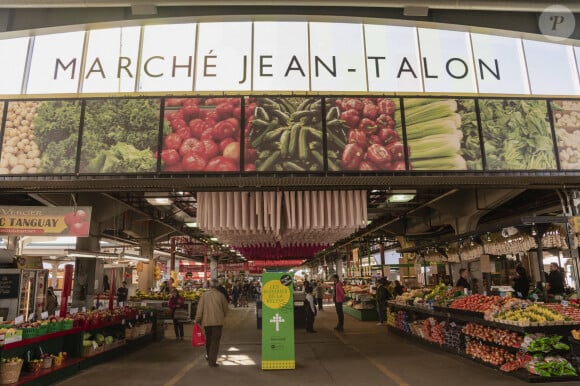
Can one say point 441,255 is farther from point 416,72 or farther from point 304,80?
point 304,80

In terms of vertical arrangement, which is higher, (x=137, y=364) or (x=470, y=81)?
(x=470, y=81)

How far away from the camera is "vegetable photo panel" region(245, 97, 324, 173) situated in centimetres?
804

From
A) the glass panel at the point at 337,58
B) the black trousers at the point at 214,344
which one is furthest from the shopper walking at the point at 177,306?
the glass panel at the point at 337,58

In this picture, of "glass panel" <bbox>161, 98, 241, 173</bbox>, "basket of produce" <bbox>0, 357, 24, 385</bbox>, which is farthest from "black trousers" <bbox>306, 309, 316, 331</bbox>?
"basket of produce" <bbox>0, 357, 24, 385</bbox>

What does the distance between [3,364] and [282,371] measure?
4.94 m

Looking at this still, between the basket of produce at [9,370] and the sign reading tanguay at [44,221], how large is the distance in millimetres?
3068

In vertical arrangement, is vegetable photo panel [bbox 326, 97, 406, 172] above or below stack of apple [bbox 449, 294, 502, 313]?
above

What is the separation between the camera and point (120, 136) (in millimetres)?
8109

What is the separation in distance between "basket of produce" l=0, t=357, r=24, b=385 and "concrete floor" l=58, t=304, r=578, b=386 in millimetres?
1097

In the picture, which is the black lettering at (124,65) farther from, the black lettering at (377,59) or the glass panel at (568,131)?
the glass panel at (568,131)

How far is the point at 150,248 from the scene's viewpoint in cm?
2267

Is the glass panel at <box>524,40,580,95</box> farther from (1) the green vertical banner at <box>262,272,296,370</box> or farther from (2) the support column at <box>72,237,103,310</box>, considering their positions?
(2) the support column at <box>72,237,103,310</box>

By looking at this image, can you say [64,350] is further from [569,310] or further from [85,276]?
[569,310]

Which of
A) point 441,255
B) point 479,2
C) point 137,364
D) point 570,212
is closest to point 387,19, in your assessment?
point 479,2
